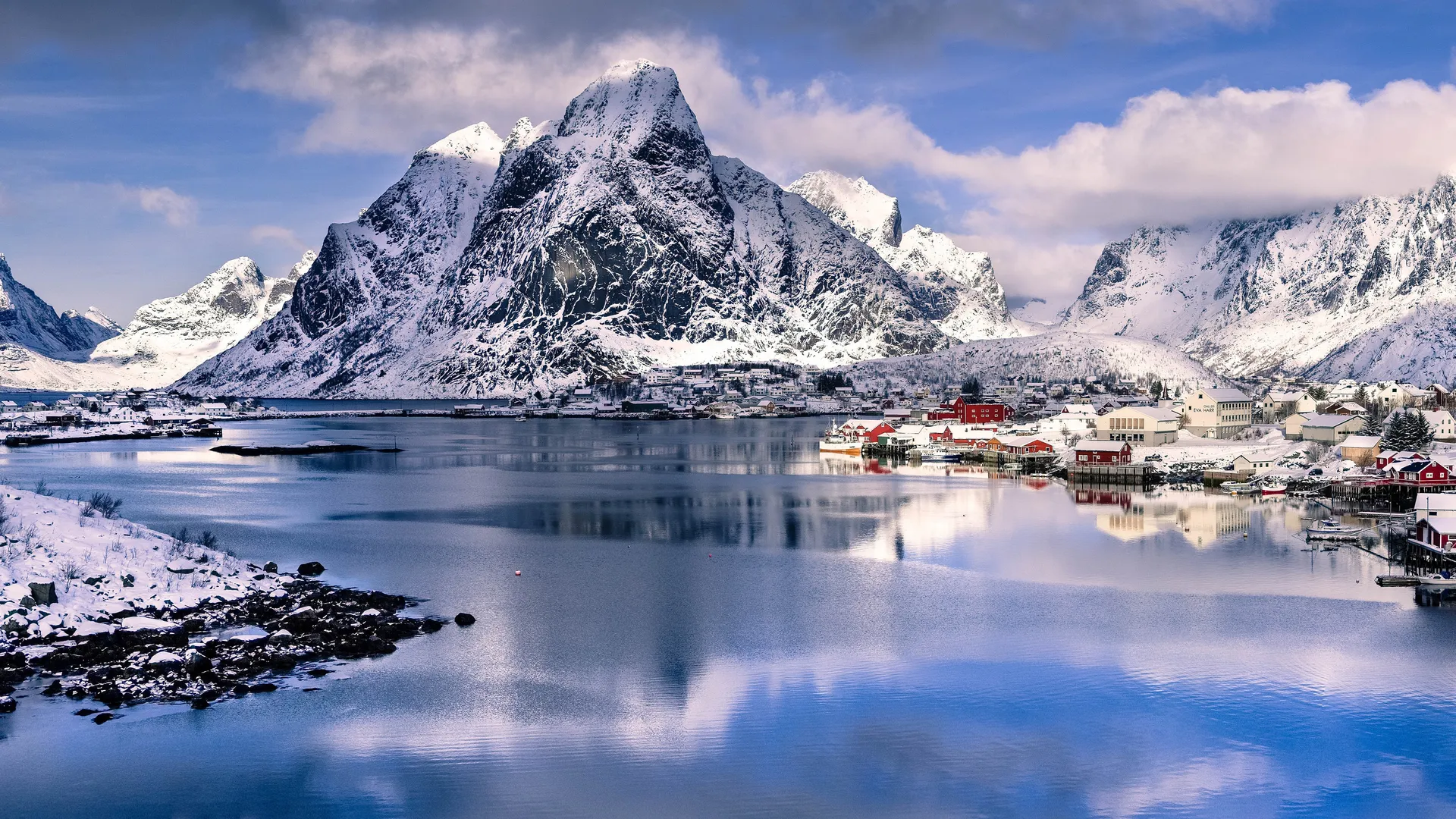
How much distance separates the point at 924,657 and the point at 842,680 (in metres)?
3.62

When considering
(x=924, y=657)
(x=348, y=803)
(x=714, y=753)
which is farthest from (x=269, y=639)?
(x=924, y=657)

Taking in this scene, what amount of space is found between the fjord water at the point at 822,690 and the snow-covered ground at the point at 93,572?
19.7 ft

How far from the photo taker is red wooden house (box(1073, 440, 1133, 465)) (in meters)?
92.8

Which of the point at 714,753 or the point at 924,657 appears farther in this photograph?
the point at 924,657

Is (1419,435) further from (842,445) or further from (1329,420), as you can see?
(842,445)

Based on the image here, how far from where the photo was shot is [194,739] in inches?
1126

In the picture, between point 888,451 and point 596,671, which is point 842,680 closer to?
point 596,671

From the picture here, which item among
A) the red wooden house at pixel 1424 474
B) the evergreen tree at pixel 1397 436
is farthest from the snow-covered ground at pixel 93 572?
the evergreen tree at pixel 1397 436

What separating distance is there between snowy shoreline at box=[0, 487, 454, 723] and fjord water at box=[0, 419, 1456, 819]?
1483 mm

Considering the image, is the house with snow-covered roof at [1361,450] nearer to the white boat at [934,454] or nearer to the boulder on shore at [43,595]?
the white boat at [934,454]

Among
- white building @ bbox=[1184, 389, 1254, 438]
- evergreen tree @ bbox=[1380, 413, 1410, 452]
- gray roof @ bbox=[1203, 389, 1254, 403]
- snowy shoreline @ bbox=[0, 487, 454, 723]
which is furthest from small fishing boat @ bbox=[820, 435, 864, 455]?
snowy shoreline @ bbox=[0, 487, 454, 723]

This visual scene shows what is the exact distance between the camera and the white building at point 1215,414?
114750 millimetres

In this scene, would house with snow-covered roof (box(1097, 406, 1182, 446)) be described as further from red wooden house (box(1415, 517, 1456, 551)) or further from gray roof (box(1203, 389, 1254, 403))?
red wooden house (box(1415, 517, 1456, 551))

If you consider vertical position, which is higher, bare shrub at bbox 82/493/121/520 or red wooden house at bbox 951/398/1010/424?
red wooden house at bbox 951/398/1010/424
